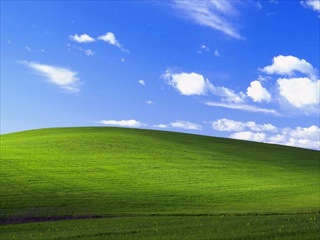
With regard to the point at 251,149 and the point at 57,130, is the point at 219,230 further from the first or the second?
the point at 57,130

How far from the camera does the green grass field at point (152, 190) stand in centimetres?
2347

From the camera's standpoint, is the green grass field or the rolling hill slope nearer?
the green grass field

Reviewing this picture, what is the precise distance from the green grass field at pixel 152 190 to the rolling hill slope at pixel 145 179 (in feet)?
0.31

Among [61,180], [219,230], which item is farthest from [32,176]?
[219,230]

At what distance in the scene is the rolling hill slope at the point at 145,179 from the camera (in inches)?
1542

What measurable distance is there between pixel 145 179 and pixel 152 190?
521cm

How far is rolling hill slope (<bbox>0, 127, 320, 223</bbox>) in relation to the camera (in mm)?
39156

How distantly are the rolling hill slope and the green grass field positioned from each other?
0.10 metres

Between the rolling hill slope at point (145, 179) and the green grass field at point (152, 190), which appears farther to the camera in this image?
the rolling hill slope at point (145, 179)

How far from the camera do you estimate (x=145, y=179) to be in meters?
51.5

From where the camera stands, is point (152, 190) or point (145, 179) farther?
point (145, 179)

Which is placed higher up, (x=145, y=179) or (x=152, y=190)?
(x=145, y=179)

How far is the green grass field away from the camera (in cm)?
2347

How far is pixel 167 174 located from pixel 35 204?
745 inches
